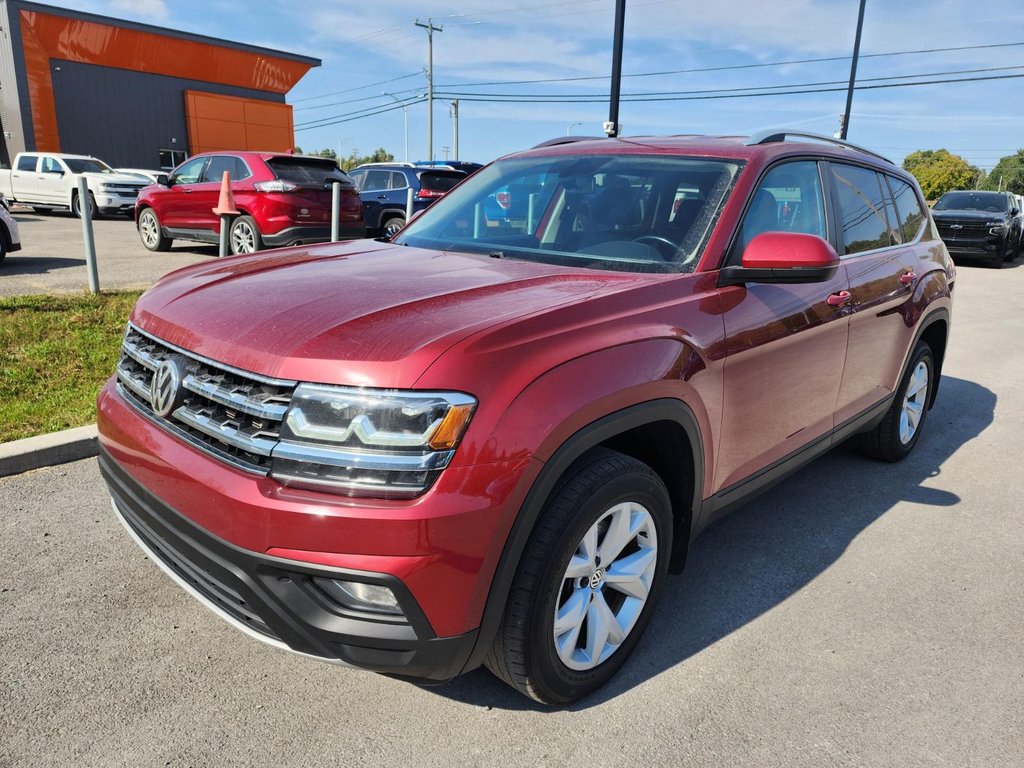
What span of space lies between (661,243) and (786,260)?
0.49 m

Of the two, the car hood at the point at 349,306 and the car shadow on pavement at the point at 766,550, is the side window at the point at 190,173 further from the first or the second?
the car shadow on pavement at the point at 766,550

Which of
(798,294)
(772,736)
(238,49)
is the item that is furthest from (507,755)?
(238,49)

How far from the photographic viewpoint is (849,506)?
4125mm

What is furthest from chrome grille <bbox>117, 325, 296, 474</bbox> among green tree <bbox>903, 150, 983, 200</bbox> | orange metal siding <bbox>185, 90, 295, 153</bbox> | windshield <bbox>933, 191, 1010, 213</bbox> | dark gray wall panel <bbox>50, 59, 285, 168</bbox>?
green tree <bbox>903, 150, 983, 200</bbox>

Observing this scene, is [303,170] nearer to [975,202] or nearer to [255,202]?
[255,202]

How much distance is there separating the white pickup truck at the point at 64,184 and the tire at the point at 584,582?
803 inches

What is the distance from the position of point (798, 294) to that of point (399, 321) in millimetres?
1835

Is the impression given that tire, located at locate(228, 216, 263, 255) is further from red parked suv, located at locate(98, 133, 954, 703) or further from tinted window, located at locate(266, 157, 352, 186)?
red parked suv, located at locate(98, 133, 954, 703)

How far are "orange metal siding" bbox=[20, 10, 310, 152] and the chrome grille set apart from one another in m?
32.1

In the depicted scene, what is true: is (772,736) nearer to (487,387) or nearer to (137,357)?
(487,387)

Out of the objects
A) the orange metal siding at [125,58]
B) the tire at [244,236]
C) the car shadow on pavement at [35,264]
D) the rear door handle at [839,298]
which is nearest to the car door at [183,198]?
the tire at [244,236]

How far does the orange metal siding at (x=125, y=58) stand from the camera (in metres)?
28.0

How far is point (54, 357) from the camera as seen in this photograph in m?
5.57

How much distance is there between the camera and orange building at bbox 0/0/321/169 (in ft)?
91.4
